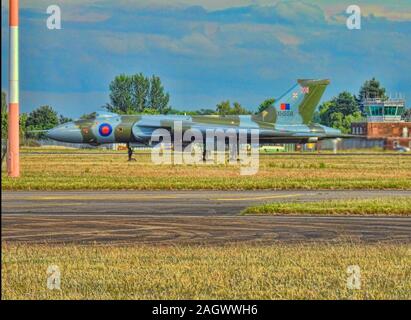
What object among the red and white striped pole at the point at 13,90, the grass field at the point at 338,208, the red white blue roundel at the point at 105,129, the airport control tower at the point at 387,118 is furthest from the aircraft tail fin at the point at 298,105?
the grass field at the point at 338,208

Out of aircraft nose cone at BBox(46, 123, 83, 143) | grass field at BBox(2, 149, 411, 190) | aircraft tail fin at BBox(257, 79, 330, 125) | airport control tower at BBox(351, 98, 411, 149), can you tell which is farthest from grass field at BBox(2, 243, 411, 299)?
airport control tower at BBox(351, 98, 411, 149)

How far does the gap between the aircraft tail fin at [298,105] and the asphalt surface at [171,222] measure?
54.1m

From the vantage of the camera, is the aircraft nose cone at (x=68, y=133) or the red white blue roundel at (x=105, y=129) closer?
the red white blue roundel at (x=105, y=129)

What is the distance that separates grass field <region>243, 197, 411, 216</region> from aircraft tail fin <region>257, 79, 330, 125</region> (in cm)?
5869

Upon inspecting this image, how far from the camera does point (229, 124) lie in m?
86.1

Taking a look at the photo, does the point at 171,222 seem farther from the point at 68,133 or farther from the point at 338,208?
the point at 68,133

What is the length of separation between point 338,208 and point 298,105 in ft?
203

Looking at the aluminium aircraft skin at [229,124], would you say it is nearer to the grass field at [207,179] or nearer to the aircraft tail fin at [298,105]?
the aircraft tail fin at [298,105]

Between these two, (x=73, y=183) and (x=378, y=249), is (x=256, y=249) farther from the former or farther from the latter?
(x=73, y=183)

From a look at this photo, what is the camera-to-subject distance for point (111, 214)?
1099 inches

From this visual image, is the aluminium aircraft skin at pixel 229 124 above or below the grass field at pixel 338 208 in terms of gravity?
above

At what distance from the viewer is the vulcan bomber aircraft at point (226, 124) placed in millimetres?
82375

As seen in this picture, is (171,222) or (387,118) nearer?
(171,222)

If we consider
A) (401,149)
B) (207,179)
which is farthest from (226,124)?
(207,179)
